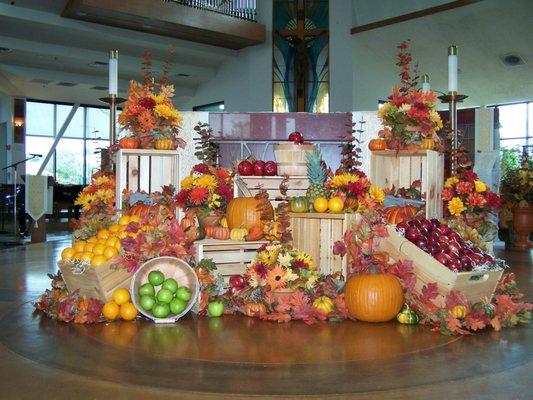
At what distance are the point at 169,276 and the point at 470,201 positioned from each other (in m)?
2.52

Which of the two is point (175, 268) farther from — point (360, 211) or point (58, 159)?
point (58, 159)

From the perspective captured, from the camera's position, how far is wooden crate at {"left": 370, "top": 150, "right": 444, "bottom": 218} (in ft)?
16.9

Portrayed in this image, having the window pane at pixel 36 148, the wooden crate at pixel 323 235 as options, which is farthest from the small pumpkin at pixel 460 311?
the window pane at pixel 36 148

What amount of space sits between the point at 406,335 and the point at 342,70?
1058 centimetres

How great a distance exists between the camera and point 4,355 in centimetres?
336

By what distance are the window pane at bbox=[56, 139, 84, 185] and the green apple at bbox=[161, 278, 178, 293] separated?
17018 millimetres

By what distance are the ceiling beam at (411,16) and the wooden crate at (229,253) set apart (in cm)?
857

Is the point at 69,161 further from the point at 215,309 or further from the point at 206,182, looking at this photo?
the point at 215,309

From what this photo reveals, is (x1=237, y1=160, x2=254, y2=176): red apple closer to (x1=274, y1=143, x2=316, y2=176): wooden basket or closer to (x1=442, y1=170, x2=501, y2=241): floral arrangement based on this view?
(x1=274, y1=143, x2=316, y2=176): wooden basket

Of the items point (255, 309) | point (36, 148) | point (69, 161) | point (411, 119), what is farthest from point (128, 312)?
point (69, 161)

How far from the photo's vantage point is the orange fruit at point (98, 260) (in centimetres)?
415

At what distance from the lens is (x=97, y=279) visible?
4176 mm

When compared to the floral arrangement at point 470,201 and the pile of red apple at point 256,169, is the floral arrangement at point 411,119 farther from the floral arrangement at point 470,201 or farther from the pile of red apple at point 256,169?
the pile of red apple at point 256,169

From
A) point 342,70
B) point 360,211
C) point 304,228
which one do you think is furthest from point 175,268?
point 342,70
